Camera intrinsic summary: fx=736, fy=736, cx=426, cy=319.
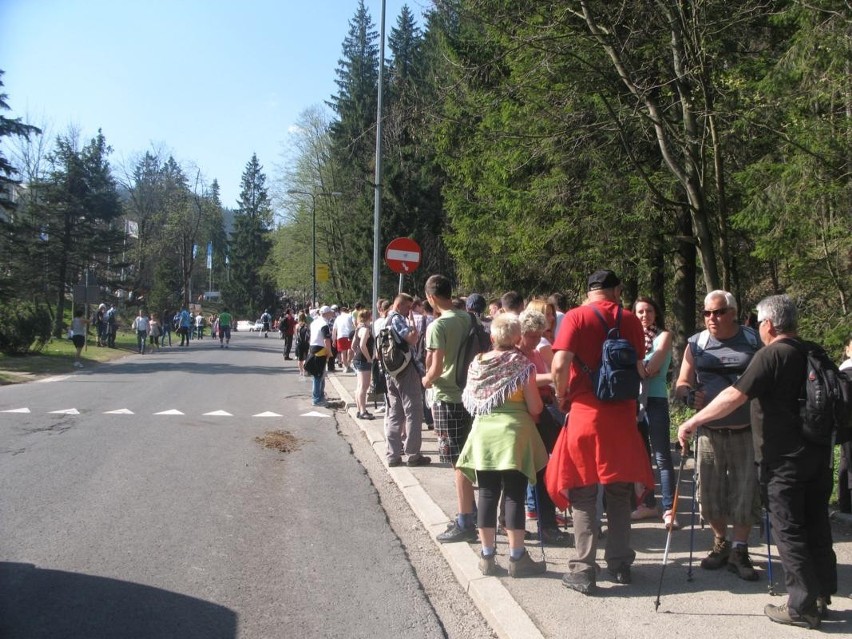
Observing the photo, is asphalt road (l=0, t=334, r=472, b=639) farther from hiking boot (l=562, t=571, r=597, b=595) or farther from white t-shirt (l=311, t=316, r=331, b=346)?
white t-shirt (l=311, t=316, r=331, b=346)

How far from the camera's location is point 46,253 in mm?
35594

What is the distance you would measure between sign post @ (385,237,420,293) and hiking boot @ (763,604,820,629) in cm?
916

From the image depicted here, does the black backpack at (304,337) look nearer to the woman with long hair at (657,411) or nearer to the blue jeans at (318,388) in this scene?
the blue jeans at (318,388)

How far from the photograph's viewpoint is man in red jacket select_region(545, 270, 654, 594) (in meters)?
4.49

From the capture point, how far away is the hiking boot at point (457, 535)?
220 inches

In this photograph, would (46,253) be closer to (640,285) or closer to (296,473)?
(640,285)

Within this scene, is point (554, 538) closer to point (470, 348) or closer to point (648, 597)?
point (648, 597)

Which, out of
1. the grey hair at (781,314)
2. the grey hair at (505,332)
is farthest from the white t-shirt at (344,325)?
the grey hair at (781,314)

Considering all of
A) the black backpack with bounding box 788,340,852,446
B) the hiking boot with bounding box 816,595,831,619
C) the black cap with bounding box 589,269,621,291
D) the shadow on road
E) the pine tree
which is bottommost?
the shadow on road

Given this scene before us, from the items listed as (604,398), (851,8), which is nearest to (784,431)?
(604,398)

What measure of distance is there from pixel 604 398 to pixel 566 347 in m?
0.38

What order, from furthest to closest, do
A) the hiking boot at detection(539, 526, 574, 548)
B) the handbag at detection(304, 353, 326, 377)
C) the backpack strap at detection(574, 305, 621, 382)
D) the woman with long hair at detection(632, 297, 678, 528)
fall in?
1. the handbag at detection(304, 353, 326, 377)
2. the woman with long hair at detection(632, 297, 678, 528)
3. the hiking boot at detection(539, 526, 574, 548)
4. the backpack strap at detection(574, 305, 621, 382)

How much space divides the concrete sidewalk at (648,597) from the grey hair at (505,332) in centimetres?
154

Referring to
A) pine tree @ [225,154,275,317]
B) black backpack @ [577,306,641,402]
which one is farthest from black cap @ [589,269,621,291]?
pine tree @ [225,154,275,317]
